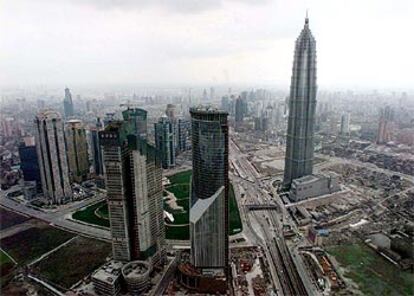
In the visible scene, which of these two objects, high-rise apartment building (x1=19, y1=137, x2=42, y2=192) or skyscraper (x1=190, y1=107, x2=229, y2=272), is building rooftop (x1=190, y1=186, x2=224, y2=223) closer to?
skyscraper (x1=190, y1=107, x2=229, y2=272)

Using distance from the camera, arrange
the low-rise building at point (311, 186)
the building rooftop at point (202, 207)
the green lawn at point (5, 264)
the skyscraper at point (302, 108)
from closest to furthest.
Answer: the building rooftop at point (202, 207), the green lawn at point (5, 264), the skyscraper at point (302, 108), the low-rise building at point (311, 186)

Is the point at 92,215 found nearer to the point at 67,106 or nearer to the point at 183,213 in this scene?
the point at 183,213

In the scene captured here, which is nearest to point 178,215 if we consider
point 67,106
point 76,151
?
point 76,151

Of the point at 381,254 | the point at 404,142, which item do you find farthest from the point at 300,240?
the point at 404,142

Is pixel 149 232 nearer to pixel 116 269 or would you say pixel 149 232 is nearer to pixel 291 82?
pixel 116 269

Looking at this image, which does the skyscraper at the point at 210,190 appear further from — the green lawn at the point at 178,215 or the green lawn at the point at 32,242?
the green lawn at the point at 32,242

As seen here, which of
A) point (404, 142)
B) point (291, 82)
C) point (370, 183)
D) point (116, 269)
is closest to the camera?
point (116, 269)

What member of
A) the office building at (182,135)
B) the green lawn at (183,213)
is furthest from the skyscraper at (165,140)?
the office building at (182,135)
